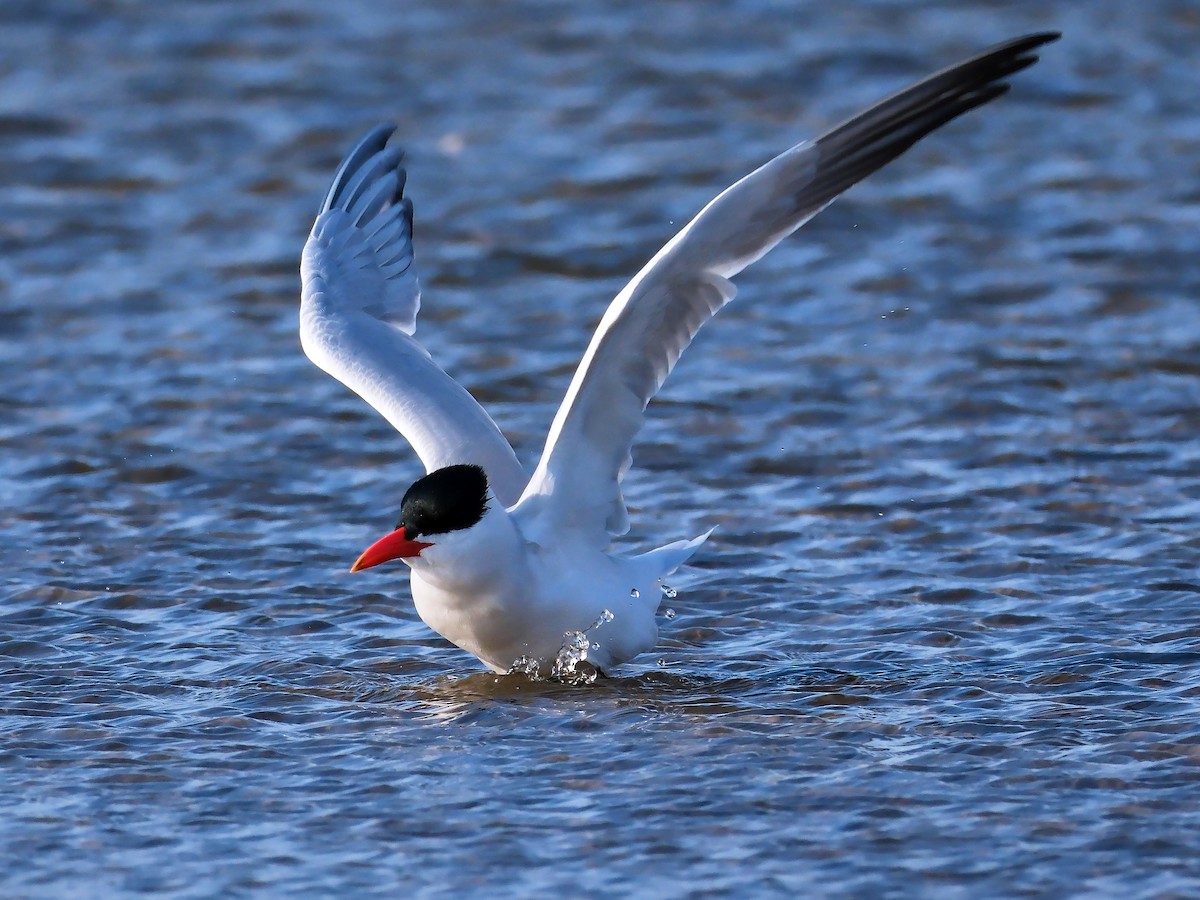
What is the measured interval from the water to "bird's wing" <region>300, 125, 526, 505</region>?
0.74 meters

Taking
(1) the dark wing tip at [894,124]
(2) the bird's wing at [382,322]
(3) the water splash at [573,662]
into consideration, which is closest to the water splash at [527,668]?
(3) the water splash at [573,662]

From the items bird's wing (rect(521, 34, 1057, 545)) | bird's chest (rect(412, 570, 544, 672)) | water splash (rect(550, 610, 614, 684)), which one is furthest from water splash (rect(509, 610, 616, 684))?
bird's wing (rect(521, 34, 1057, 545))

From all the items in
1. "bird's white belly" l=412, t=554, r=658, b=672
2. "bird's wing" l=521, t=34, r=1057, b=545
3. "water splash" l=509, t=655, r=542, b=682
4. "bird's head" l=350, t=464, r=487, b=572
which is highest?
"bird's wing" l=521, t=34, r=1057, b=545

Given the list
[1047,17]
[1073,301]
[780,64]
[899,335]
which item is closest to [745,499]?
[899,335]

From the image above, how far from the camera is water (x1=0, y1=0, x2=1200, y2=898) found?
5172 millimetres

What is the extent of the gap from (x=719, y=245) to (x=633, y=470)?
2.69 metres

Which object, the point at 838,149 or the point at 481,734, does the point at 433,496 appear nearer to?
the point at 481,734

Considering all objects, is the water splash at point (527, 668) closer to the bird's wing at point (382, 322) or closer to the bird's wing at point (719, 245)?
the bird's wing at point (719, 245)

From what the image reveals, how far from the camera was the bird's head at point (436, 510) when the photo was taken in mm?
5895

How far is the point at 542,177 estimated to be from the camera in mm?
11859

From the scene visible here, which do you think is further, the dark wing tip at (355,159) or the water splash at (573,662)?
the dark wing tip at (355,159)

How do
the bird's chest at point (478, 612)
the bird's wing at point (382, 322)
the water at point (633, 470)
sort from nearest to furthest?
the water at point (633, 470) → the bird's chest at point (478, 612) → the bird's wing at point (382, 322)

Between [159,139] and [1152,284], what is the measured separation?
636cm

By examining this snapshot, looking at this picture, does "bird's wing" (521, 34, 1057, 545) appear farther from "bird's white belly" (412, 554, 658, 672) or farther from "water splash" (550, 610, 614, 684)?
"water splash" (550, 610, 614, 684)
